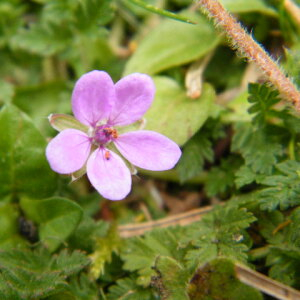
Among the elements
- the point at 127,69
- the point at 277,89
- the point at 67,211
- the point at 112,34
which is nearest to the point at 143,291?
the point at 67,211

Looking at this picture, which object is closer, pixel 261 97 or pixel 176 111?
pixel 261 97

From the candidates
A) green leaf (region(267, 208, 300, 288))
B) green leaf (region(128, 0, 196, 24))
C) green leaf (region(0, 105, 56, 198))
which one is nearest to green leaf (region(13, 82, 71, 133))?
green leaf (region(0, 105, 56, 198))

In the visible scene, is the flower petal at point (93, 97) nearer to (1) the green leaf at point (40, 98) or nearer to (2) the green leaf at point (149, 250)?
(2) the green leaf at point (149, 250)

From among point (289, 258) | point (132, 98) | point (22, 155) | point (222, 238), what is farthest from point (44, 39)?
point (289, 258)

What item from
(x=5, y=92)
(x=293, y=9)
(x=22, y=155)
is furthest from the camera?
(x=5, y=92)

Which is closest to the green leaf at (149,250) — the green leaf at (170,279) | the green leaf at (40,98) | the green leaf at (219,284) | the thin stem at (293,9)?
the green leaf at (170,279)

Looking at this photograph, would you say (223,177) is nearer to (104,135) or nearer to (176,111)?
(176,111)
